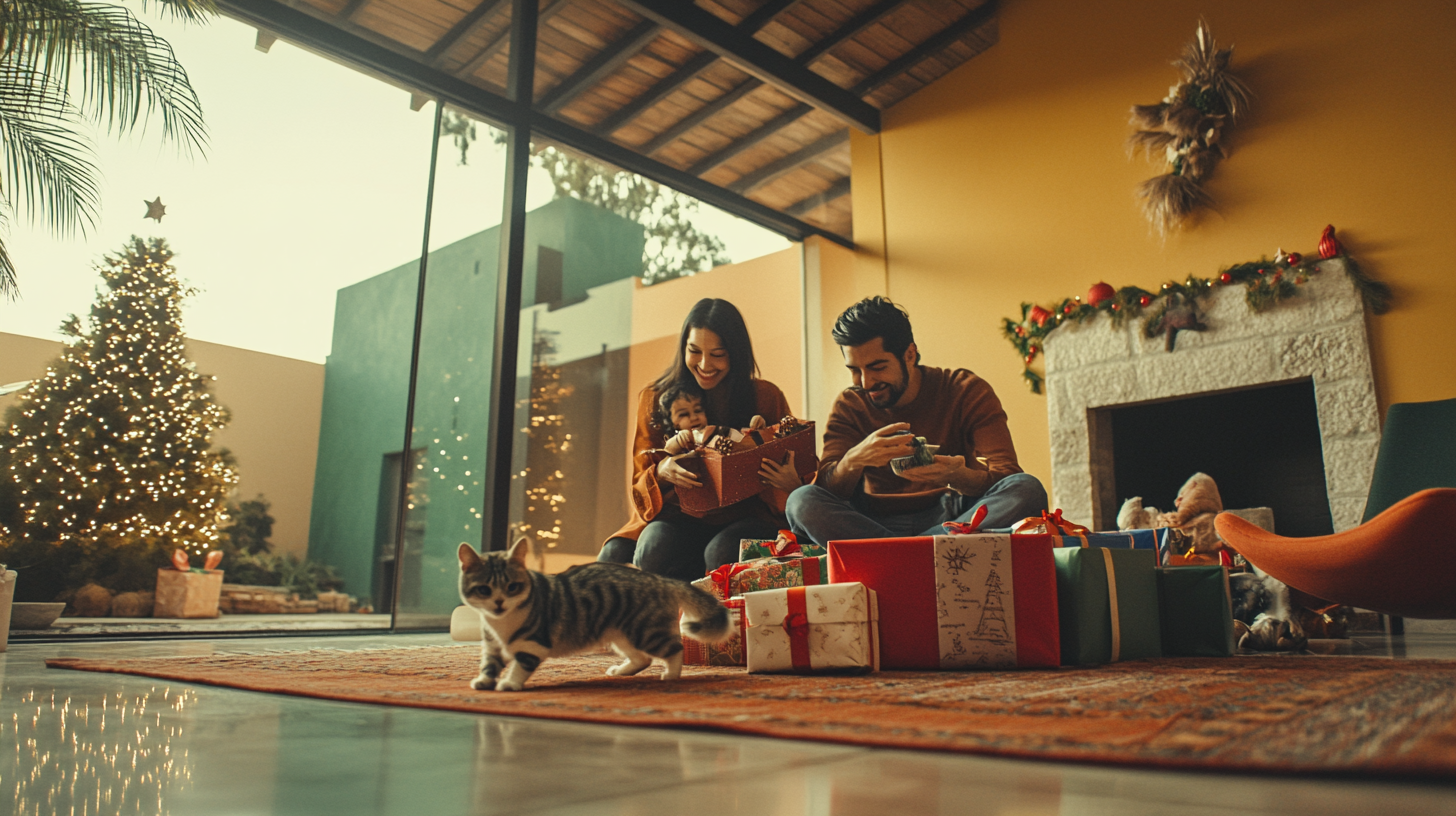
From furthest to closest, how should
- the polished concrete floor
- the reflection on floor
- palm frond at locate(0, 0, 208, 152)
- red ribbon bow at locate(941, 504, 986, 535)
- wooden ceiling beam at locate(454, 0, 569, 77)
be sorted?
1. wooden ceiling beam at locate(454, 0, 569, 77)
2. the reflection on floor
3. palm frond at locate(0, 0, 208, 152)
4. red ribbon bow at locate(941, 504, 986, 535)
5. the polished concrete floor

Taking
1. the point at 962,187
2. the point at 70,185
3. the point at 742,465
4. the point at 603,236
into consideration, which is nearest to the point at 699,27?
the point at 603,236

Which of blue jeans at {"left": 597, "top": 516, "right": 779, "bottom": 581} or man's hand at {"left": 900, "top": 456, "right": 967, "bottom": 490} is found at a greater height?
man's hand at {"left": 900, "top": 456, "right": 967, "bottom": 490}

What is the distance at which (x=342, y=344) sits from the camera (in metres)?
5.88

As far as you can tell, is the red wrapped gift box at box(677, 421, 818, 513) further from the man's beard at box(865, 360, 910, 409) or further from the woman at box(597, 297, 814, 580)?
the man's beard at box(865, 360, 910, 409)

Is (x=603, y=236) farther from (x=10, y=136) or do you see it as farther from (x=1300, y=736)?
(x=1300, y=736)

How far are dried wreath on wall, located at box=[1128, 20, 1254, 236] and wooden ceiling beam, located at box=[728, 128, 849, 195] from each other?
6.83 feet

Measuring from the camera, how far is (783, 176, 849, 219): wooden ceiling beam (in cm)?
597

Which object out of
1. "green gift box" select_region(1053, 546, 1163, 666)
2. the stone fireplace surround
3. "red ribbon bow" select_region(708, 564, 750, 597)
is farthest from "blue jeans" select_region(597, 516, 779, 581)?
the stone fireplace surround

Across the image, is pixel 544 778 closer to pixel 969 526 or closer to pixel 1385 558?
pixel 969 526

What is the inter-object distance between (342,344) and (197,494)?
2.00 meters

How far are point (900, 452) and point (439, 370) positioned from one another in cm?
297

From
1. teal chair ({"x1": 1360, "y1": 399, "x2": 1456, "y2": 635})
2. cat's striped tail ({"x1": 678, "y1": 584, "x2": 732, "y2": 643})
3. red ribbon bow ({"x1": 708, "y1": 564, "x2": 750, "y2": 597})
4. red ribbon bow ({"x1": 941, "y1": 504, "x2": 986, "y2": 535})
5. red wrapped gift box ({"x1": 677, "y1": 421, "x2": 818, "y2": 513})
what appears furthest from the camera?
teal chair ({"x1": 1360, "y1": 399, "x2": 1456, "y2": 635})

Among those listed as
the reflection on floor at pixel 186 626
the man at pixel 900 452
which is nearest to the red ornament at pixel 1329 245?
the man at pixel 900 452

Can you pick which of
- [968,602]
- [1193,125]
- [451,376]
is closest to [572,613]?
[968,602]
